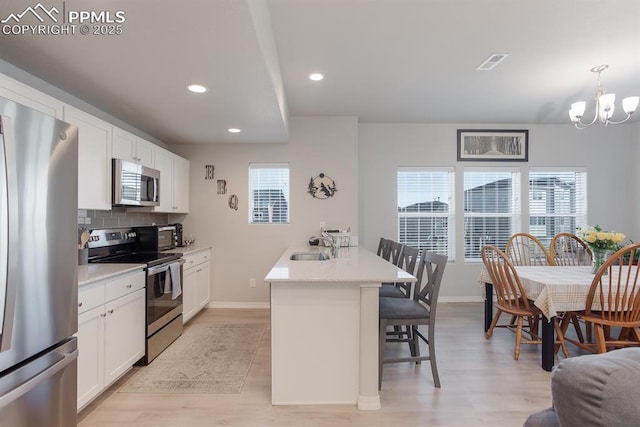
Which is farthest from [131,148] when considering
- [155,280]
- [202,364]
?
[202,364]

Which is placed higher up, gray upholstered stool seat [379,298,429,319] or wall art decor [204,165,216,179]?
wall art decor [204,165,216,179]

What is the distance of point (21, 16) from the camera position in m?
1.62

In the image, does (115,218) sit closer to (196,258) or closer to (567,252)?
(196,258)

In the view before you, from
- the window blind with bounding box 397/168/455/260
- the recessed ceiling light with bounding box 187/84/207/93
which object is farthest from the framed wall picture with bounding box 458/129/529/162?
the recessed ceiling light with bounding box 187/84/207/93

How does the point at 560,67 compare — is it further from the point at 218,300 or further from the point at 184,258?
the point at 218,300

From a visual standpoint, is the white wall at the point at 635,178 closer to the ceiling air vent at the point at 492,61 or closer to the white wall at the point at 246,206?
the ceiling air vent at the point at 492,61

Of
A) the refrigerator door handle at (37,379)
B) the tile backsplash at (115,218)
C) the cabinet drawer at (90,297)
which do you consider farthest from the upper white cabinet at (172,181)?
the refrigerator door handle at (37,379)

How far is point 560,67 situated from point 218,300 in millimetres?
4690

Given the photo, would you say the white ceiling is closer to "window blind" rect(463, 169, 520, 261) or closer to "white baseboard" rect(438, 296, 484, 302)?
"window blind" rect(463, 169, 520, 261)

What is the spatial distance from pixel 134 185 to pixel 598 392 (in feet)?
11.0

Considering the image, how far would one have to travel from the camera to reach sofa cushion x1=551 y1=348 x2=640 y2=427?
2.01 ft

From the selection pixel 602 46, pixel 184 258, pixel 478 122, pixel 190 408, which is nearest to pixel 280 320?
pixel 190 408

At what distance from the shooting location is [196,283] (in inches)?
153

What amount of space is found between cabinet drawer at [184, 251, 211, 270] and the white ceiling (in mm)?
1487
